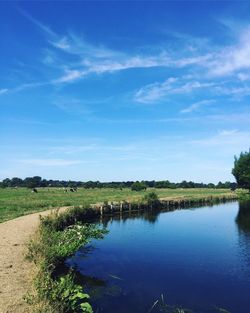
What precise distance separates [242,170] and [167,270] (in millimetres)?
99086

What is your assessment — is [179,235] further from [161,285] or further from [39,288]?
[39,288]

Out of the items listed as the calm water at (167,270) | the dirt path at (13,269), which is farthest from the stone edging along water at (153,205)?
the dirt path at (13,269)

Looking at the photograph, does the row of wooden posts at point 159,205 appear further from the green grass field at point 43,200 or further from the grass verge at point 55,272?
the grass verge at point 55,272

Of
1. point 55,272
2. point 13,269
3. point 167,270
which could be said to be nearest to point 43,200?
point 167,270

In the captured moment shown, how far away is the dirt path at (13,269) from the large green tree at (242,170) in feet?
316

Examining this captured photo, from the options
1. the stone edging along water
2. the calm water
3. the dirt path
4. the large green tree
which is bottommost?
the calm water

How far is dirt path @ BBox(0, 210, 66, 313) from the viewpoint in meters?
14.5

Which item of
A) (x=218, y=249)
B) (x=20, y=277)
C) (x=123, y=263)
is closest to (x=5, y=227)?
(x=123, y=263)

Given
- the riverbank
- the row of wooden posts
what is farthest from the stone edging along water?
the riverbank

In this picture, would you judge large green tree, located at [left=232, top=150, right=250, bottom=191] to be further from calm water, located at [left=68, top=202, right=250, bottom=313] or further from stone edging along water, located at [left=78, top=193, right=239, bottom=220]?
calm water, located at [left=68, top=202, right=250, bottom=313]

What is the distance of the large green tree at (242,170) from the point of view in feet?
390

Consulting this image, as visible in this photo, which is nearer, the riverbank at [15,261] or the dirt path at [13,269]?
the dirt path at [13,269]

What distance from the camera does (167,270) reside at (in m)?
26.5

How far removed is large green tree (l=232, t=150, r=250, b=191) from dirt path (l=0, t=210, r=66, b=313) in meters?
96.2
